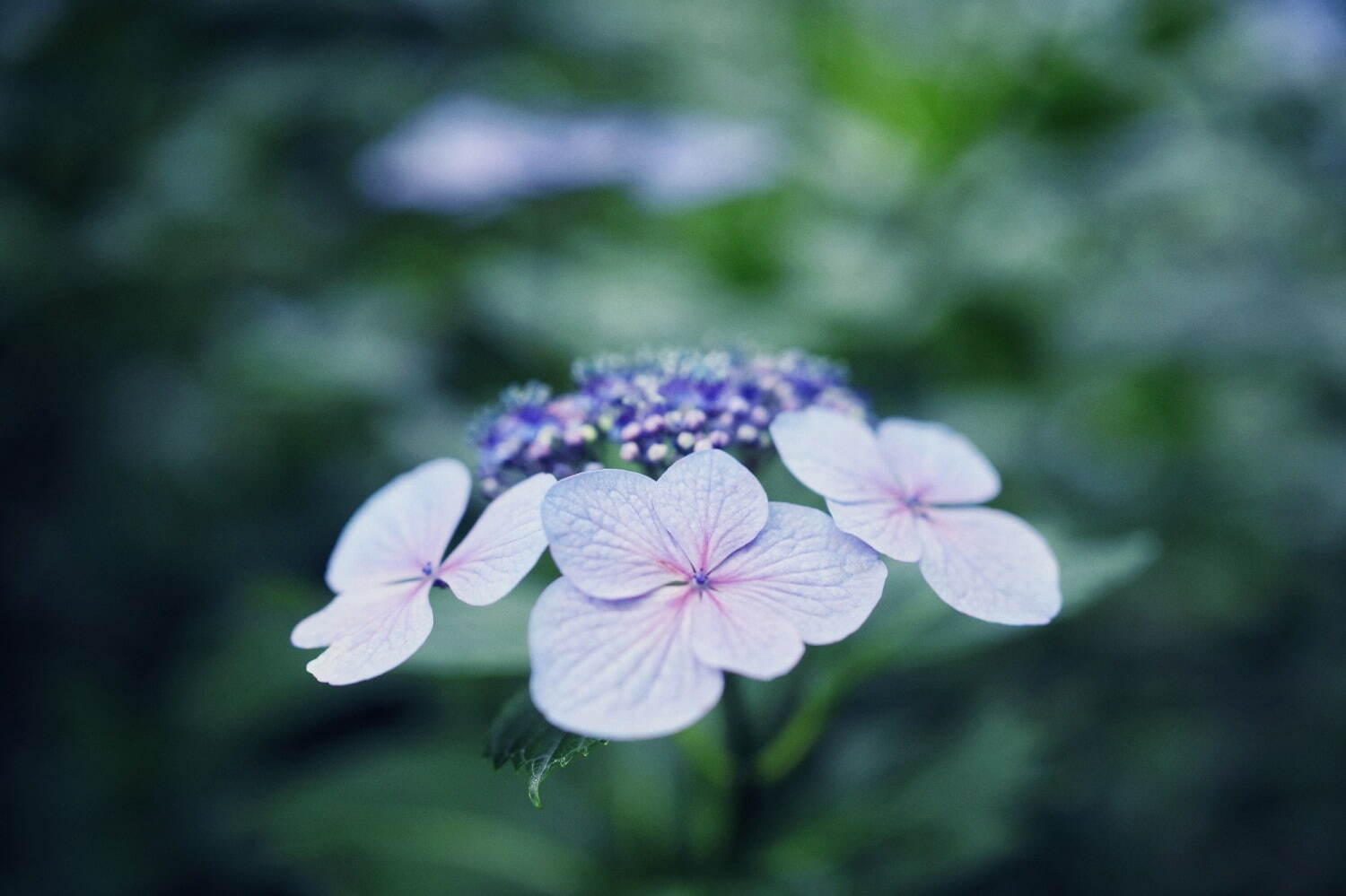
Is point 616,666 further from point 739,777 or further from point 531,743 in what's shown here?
point 739,777

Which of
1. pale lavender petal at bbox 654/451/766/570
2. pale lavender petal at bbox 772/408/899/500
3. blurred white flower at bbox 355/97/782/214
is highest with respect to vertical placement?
blurred white flower at bbox 355/97/782/214

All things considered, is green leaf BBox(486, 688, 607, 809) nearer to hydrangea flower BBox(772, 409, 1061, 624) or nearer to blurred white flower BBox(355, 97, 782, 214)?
hydrangea flower BBox(772, 409, 1061, 624)

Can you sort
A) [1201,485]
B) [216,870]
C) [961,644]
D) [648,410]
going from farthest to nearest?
[1201,485] → [216,870] → [961,644] → [648,410]

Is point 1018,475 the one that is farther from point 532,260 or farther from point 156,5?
point 156,5

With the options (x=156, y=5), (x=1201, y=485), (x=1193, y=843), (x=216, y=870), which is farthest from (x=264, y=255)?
(x=1193, y=843)

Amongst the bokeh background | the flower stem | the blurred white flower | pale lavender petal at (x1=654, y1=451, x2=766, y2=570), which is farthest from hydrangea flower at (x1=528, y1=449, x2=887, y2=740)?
the blurred white flower

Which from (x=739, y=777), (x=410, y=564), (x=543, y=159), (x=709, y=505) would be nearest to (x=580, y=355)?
(x=543, y=159)
